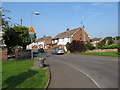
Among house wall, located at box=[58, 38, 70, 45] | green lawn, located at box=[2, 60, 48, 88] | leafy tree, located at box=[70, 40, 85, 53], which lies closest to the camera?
green lawn, located at box=[2, 60, 48, 88]

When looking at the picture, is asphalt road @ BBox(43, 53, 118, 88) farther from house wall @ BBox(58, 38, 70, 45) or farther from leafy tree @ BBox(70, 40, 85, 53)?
house wall @ BBox(58, 38, 70, 45)

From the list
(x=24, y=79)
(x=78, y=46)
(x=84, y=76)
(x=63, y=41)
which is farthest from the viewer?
(x=63, y=41)

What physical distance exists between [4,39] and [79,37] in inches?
1286

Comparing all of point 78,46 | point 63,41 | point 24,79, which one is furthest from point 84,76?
point 63,41

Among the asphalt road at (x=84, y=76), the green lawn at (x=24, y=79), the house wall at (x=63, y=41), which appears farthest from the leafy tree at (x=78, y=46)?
the green lawn at (x=24, y=79)

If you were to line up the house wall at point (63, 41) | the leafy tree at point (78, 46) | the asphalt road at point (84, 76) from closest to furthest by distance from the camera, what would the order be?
the asphalt road at point (84, 76), the leafy tree at point (78, 46), the house wall at point (63, 41)

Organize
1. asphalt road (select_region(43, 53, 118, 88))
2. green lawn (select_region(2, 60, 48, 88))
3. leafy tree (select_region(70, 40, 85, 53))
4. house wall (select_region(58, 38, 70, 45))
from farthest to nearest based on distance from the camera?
house wall (select_region(58, 38, 70, 45))
leafy tree (select_region(70, 40, 85, 53))
asphalt road (select_region(43, 53, 118, 88))
green lawn (select_region(2, 60, 48, 88))

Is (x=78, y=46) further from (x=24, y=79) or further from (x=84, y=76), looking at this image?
(x=24, y=79)

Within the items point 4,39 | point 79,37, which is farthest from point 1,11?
point 79,37

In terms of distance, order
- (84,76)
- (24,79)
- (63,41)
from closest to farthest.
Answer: (24,79), (84,76), (63,41)

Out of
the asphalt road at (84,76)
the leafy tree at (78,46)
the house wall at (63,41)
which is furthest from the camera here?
the house wall at (63,41)

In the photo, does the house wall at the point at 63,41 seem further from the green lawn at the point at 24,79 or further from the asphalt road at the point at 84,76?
the green lawn at the point at 24,79

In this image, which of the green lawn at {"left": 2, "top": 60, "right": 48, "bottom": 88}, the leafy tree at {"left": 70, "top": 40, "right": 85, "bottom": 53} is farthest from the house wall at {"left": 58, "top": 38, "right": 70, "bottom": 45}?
the green lawn at {"left": 2, "top": 60, "right": 48, "bottom": 88}

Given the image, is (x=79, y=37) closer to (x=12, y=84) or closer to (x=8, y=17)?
(x=8, y=17)
